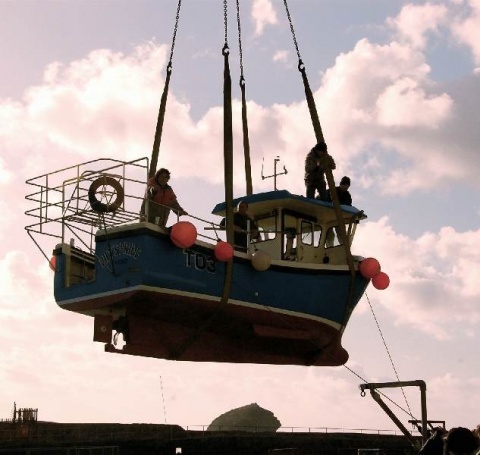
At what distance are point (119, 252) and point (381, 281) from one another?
7.47 metres

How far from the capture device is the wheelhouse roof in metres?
21.2

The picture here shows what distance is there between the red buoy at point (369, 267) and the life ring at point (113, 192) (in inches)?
269

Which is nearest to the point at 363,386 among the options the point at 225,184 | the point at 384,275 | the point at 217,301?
the point at 217,301

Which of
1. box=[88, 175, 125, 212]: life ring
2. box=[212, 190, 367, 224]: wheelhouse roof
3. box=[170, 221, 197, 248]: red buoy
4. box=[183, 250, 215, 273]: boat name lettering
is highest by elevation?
box=[212, 190, 367, 224]: wheelhouse roof

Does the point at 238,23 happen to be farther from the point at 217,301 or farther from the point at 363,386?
the point at 363,386

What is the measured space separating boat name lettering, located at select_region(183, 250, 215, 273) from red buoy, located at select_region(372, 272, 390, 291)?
5.20m

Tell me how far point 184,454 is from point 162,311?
10.1 metres

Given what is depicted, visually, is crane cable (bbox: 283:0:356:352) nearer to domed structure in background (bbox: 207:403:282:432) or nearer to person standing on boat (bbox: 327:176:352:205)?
person standing on boat (bbox: 327:176:352:205)

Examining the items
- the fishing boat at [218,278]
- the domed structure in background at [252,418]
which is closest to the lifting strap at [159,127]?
the fishing boat at [218,278]

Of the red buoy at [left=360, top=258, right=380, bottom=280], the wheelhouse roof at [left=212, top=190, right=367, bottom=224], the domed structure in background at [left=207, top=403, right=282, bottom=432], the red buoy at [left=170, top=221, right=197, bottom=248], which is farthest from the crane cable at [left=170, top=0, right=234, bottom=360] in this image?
the domed structure in background at [left=207, top=403, right=282, bottom=432]

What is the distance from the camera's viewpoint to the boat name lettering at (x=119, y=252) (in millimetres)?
17344

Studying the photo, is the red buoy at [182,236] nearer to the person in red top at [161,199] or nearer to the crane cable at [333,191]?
the person in red top at [161,199]

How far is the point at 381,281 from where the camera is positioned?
850 inches

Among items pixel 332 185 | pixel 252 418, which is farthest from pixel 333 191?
pixel 252 418
